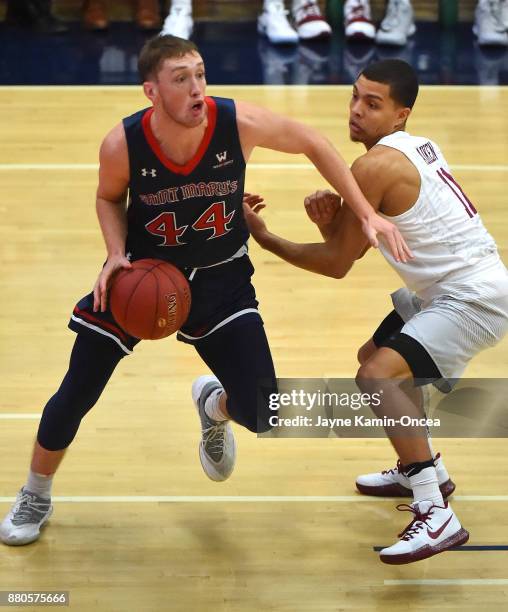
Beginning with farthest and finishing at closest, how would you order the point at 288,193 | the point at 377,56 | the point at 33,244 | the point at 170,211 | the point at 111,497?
the point at 377,56 → the point at 288,193 → the point at 33,244 → the point at 111,497 → the point at 170,211

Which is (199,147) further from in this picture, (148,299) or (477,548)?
(477,548)

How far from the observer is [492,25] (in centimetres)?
988

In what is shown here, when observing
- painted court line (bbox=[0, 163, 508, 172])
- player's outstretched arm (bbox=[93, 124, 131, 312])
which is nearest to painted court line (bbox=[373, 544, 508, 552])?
A: player's outstretched arm (bbox=[93, 124, 131, 312])

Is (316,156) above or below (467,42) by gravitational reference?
above

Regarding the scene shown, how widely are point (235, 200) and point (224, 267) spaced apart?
26 cm

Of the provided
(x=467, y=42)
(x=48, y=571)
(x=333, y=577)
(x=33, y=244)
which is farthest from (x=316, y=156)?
(x=467, y=42)

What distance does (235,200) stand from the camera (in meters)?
4.11

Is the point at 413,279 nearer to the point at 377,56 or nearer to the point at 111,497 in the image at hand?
the point at 111,497

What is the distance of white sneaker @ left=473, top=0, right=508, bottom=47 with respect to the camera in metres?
9.83

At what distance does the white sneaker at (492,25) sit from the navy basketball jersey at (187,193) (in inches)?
249

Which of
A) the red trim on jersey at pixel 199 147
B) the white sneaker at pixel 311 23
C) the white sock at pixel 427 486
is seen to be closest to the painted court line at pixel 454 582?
the white sock at pixel 427 486

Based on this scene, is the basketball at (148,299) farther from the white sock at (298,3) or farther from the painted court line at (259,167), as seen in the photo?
the white sock at (298,3)

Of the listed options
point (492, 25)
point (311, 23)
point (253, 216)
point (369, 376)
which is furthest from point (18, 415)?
point (492, 25)

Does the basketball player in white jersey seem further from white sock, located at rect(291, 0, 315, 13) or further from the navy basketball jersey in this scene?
white sock, located at rect(291, 0, 315, 13)
